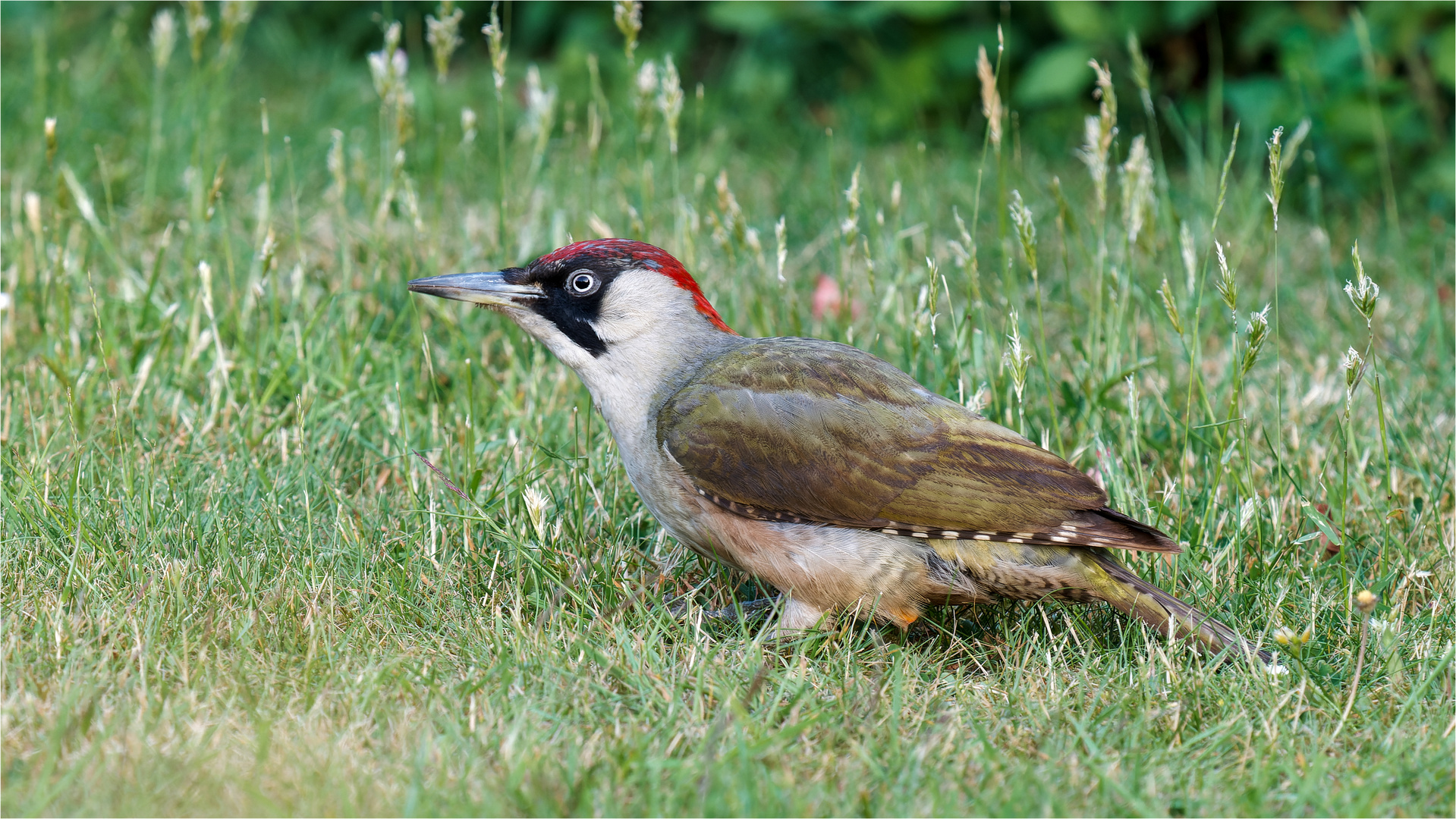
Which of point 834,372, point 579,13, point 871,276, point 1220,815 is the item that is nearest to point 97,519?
point 834,372

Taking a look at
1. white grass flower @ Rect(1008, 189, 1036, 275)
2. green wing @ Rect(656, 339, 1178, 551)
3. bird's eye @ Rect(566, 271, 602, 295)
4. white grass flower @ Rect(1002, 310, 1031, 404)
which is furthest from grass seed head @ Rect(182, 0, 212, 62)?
white grass flower @ Rect(1002, 310, 1031, 404)

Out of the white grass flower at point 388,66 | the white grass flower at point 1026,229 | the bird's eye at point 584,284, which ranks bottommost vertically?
the bird's eye at point 584,284

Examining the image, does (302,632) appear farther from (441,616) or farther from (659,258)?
(659,258)

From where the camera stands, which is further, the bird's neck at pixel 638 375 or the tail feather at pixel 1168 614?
the bird's neck at pixel 638 375

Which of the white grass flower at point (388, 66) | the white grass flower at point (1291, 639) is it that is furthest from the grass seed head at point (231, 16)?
the white grass flower at point (1291, 639)

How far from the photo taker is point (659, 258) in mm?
3840

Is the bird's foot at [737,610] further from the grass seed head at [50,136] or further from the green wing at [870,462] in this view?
the grass seed head at [50,136]

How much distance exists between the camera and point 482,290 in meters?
3.80

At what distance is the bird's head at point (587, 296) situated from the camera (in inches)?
149

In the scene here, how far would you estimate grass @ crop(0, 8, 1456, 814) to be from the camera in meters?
2.73

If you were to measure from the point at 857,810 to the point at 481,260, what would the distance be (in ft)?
10.8

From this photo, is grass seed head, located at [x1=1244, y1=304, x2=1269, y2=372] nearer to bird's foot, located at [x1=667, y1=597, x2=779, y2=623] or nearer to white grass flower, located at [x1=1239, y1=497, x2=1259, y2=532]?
white grass flower, located at [x1=1239, y1=497, x2=1259, y2=532]

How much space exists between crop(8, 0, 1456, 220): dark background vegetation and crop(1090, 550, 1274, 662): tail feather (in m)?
2.52

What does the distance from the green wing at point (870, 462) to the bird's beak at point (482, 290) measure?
52 cm
